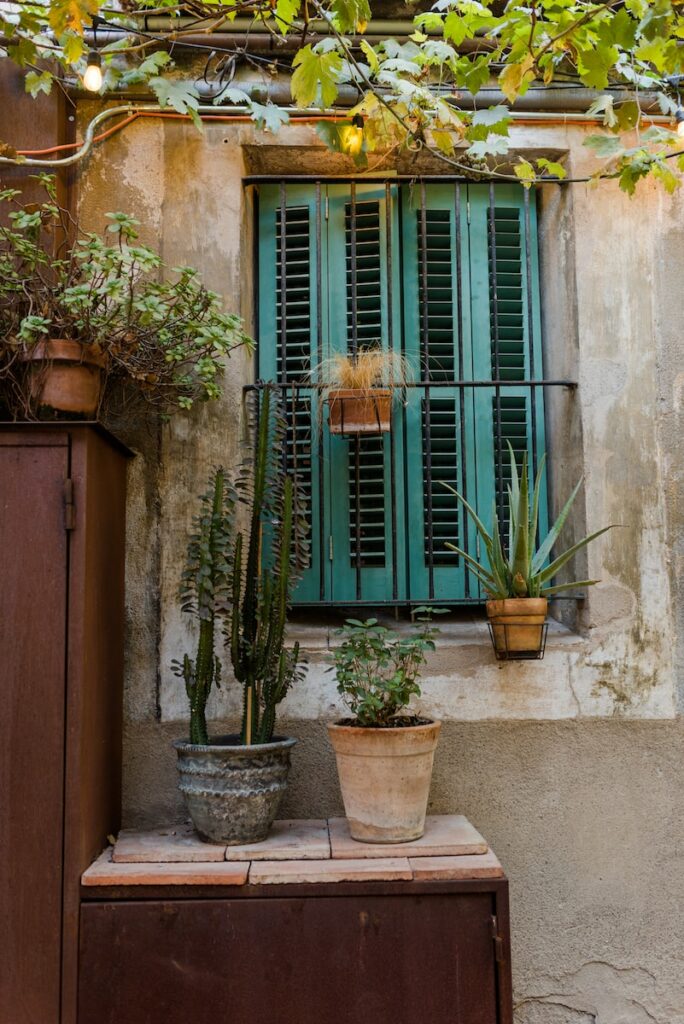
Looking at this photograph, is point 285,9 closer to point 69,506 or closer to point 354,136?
point 354,136

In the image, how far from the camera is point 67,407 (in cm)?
315

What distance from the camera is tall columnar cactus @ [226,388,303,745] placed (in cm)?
324

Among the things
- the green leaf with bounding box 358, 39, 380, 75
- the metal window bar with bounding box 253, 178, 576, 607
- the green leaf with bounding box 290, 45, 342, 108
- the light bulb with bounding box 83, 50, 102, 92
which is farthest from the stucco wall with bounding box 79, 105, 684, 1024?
the green leaf with bounding box 290, 45, 342, 108

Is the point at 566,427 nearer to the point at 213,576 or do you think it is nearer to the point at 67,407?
the point at 213,576

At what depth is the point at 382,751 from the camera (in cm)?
307

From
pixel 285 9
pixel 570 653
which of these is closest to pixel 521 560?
pixel 570 653

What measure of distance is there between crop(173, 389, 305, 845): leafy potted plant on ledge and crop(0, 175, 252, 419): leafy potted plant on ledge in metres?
0.38

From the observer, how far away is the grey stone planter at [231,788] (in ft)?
9.96

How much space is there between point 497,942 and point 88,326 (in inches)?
90.3

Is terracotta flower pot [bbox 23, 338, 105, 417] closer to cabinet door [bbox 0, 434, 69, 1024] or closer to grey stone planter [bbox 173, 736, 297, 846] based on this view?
cabinet door [bbox 0, 434, 69, 1024]

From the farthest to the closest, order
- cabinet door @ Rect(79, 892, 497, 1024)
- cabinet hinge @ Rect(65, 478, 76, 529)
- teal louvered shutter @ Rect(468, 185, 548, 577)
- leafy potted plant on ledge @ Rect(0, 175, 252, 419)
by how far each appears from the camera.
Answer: teal louvered shutter @ Rect(468, 185, 548, 577) < leafy potted plant on ledge @ Rect(0, 175, 252, 419) < cabinet hinge @ Rect(65, 478, 76, 529) < cabinet door @ Rect(79, 892, 497, 1024)

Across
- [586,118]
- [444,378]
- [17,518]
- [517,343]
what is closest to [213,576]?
[17,518]

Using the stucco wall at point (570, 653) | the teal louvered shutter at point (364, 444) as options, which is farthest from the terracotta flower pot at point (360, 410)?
the stucco wall at point (570, 653)

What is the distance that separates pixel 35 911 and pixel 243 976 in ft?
2.11
